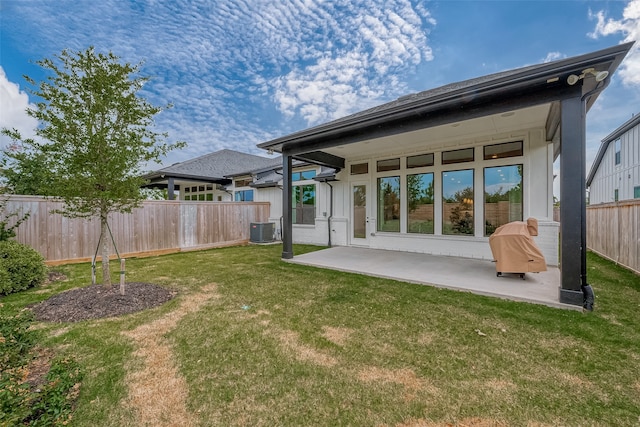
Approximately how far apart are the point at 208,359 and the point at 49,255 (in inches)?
288

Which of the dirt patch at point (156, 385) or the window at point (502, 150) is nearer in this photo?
the dirt patch at point (156, 385)

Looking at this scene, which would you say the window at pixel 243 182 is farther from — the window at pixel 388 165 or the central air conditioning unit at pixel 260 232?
the window at pixel 388 165

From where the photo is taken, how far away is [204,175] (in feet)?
44.1

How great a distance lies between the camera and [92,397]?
6.38 feet

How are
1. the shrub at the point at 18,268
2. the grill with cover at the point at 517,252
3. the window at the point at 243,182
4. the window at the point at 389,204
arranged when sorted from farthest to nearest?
the window at the point at 243,182
the window at the point at 389,204
the grill with cover at the point at 517,252
the shrub at the point at 18,268

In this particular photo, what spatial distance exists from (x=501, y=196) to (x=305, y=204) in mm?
6779

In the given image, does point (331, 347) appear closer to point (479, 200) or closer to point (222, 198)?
point (479, 200)

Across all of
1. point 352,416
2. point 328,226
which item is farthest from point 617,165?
point 352,416

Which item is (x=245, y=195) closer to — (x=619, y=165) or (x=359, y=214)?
(x=359, y=214)

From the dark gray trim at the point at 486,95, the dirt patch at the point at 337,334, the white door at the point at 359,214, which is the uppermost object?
the dark gray trim at the point at 486,95

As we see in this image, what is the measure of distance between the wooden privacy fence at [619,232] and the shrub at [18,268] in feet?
38.7

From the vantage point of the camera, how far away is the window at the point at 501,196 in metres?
6.19

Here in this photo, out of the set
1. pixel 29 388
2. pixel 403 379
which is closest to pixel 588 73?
pixel 403 379

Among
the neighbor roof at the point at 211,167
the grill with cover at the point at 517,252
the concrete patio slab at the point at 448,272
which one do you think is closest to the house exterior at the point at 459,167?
the concrete patio slab at the point at 448,272
